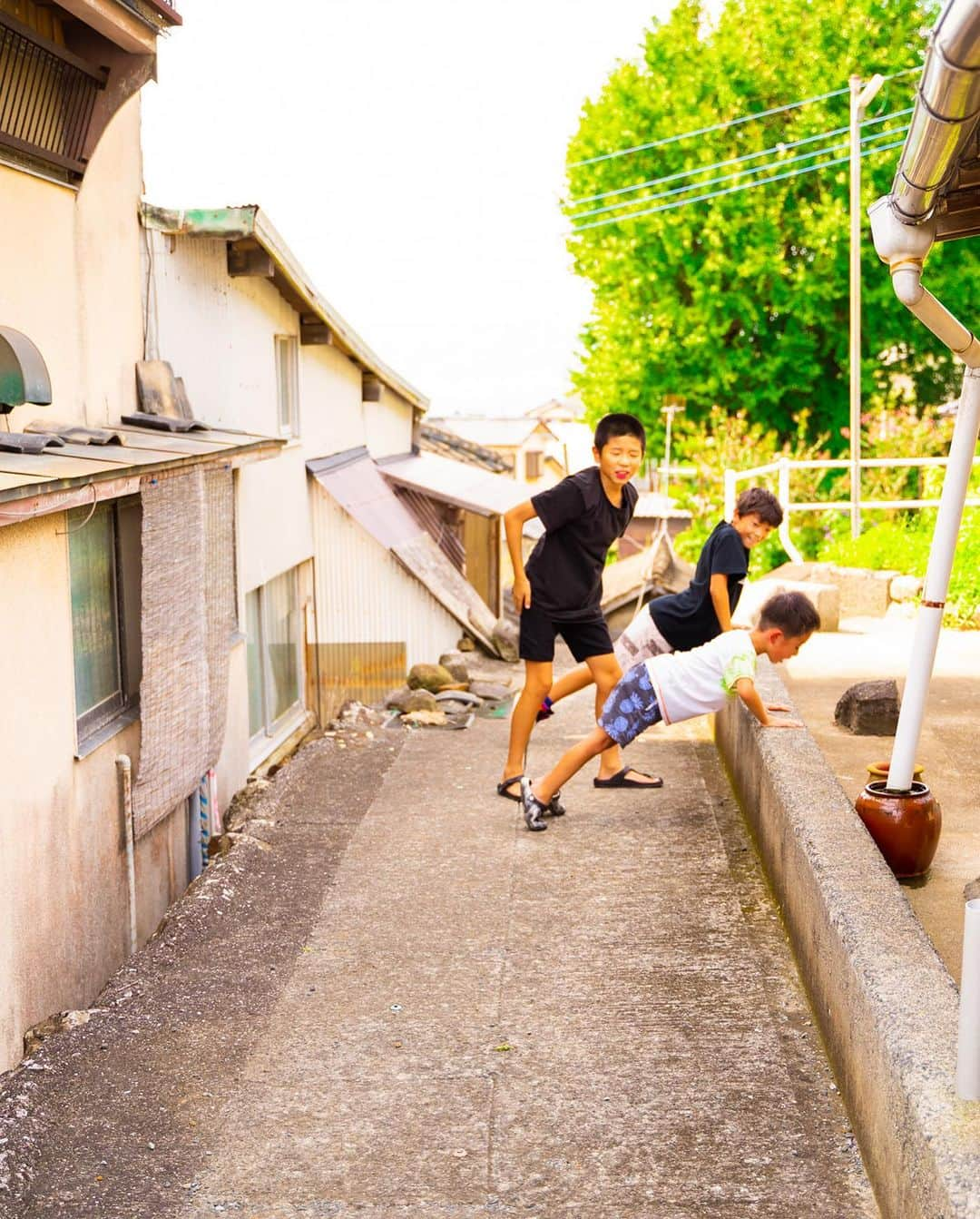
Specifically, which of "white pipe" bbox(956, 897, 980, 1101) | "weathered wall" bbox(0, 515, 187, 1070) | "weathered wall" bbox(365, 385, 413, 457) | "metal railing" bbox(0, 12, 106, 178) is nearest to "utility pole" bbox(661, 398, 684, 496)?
"weathered wall" bbox(365, 385, 413, 457)

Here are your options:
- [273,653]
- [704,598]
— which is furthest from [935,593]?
[273,653]

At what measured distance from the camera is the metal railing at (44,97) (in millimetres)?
5715

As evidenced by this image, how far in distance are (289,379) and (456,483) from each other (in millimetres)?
4984

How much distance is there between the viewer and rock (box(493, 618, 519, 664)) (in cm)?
1396

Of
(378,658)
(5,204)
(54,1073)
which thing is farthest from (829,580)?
(54,1073)

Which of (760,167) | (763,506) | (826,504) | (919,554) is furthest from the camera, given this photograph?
(760,167)

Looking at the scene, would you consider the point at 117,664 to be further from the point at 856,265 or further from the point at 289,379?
the point at 856,265

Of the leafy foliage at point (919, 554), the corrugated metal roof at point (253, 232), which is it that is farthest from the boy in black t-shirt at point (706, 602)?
the leafy foliage at point (919, 554)

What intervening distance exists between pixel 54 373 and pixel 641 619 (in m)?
3.16

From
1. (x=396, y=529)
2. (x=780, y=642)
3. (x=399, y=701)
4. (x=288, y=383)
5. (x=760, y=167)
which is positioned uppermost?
(x=760, y=167)

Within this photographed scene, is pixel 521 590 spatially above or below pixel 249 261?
below

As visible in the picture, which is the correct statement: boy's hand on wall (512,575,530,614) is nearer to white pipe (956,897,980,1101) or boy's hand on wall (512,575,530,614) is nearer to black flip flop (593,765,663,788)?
black flip flop (593,765,663,788)

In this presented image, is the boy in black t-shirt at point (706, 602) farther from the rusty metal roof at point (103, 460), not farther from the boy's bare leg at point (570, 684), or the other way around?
the rusty metal roof at point (103, 460)

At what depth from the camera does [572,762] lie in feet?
20.0
